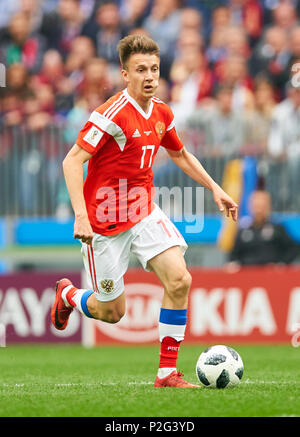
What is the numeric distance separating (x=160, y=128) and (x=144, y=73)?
1.66 ft

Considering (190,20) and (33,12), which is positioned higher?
(33,12)

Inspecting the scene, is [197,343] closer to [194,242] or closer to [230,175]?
[194,242]

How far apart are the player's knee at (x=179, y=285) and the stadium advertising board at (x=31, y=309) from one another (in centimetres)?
593

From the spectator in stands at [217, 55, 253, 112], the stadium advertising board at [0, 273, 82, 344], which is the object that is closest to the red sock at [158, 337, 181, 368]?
the stadium advertising board at [0, 273, 82, 344]

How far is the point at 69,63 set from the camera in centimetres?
1471

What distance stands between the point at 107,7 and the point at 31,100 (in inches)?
89.9

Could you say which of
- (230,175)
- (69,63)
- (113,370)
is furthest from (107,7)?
(113,370)

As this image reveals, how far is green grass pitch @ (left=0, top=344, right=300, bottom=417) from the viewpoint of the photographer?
559cm

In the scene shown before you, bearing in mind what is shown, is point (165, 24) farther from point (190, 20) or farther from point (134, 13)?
point (134, 13)

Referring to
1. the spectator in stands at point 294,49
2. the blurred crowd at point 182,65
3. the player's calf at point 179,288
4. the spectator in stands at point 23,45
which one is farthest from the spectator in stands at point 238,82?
the player's calf at point 179,288

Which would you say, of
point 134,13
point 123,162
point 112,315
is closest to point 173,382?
point 112,315

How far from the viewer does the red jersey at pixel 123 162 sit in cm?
684

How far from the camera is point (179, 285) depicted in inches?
265

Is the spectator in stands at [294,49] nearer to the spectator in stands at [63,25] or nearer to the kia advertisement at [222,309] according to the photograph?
the kia advertisement at [222,309]
